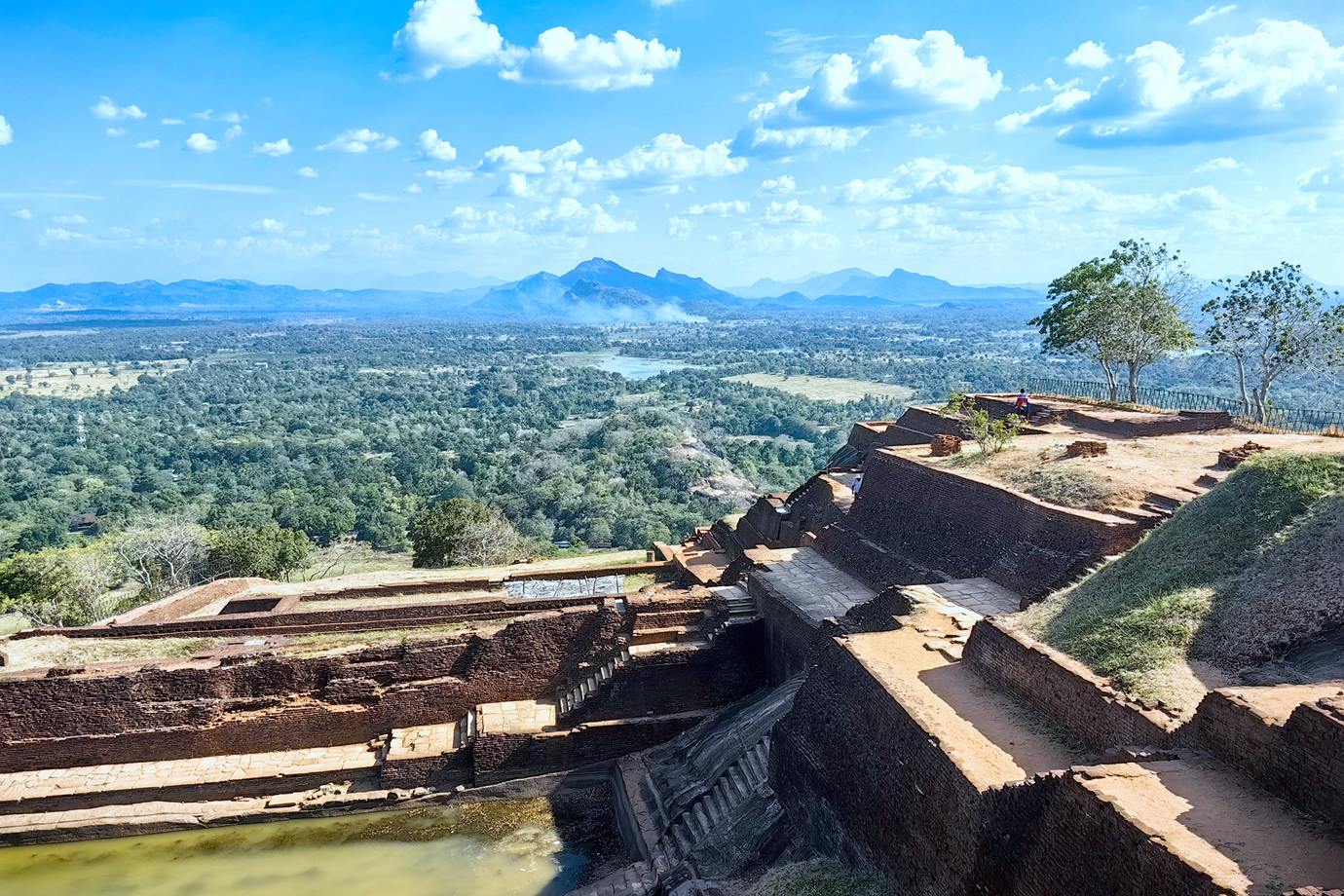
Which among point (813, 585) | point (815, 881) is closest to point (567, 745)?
point (813, 585)

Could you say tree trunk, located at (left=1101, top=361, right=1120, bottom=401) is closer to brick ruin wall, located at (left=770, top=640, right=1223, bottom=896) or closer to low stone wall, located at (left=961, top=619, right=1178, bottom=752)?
low stone wall, located at (left=961, top=619, right=1178, bottom=752)

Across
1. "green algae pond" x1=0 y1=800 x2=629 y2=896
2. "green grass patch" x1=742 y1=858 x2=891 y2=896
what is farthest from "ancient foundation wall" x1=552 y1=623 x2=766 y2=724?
"green grass patch" x1=742 y1=858 x2=891 y2=896

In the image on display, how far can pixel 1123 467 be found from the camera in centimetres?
1380

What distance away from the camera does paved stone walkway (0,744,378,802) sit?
12352 mm

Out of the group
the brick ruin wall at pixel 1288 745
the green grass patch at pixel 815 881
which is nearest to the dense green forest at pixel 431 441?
the brick ruin wall at pixel 1288 745

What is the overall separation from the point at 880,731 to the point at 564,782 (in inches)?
250

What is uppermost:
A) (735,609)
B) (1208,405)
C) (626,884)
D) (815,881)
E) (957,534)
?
(1208,405)

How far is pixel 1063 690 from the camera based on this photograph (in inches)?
315

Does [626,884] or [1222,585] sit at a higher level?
[1222,585]

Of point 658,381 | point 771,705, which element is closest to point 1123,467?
point 771,705

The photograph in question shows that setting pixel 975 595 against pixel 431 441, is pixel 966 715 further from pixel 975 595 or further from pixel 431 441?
pixel 431 441

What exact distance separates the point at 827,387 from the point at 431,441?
56.6 metres

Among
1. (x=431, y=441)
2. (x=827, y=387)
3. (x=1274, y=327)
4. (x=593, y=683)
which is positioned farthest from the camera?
(x=827, y=387)

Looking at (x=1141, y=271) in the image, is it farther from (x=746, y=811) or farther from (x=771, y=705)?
(x=746, y=811)
